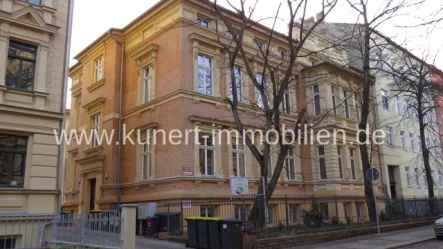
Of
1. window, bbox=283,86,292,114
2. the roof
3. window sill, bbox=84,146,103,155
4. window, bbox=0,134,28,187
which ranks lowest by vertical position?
window, bbox=0,134,28,187

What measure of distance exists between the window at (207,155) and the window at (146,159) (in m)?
2.98

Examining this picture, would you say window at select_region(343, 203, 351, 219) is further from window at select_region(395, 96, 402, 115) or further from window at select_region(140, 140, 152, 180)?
window at select_region(395, 96, 402, 115)

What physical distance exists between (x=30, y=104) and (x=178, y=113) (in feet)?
21.4

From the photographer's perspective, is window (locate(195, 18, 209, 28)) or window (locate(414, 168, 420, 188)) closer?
window (locate(195, 18, 209, 28))

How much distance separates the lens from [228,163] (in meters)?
20.0

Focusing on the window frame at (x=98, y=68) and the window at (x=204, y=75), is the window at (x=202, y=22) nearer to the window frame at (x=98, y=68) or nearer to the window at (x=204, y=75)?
the window at (x=204, y=75)

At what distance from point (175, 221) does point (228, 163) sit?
5143 millimetres

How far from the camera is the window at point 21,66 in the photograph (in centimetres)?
1447

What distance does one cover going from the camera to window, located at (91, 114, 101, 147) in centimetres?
2375

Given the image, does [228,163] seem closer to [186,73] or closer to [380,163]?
[186,73]

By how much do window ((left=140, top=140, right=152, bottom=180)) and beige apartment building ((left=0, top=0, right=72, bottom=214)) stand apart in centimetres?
588

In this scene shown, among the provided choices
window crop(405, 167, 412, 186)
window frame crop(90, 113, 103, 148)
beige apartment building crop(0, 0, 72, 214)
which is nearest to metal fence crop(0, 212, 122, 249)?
beige apartment building crop(0, 0, 72, 214)

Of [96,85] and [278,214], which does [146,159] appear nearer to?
[96,85]

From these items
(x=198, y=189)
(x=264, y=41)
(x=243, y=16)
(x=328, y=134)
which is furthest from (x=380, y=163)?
(x=243, y=16)
